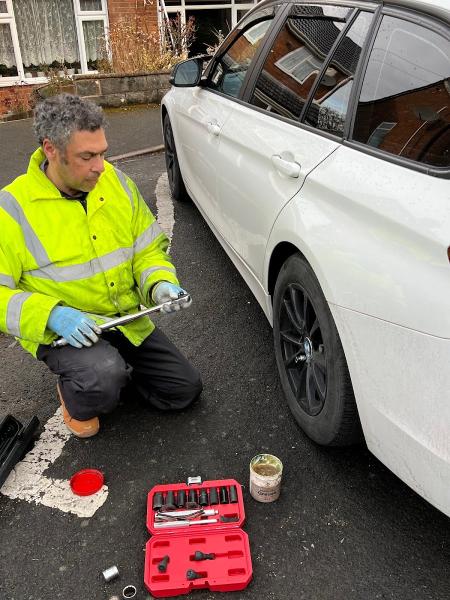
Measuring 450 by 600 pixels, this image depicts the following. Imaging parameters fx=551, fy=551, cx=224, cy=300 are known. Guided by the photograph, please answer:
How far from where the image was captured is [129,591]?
73.7 inches

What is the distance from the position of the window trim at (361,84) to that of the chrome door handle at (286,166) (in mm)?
224

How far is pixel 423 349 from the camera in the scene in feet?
5.10


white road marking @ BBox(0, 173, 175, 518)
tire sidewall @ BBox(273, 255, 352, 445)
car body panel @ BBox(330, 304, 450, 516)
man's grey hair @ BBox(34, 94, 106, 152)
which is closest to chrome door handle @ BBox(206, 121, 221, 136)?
man's grey hair @ BBox(34, 94, 106, 152)

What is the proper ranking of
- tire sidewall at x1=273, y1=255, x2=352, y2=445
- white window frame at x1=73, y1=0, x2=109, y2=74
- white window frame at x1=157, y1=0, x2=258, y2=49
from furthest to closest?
white window frame at x1=157, y1=0, x2=258, y2=49 → white window frame at x1=73, y1=0, x2=109, y2=74 → tire sidewall at x1=273, y1=255, x2=352, y2=445

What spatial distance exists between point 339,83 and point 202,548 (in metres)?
1.85

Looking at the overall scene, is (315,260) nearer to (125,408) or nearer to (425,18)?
(425,18)

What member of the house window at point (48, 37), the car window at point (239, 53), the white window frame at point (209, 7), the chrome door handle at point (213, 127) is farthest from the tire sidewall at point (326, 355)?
the white window frame at point (209, 7)

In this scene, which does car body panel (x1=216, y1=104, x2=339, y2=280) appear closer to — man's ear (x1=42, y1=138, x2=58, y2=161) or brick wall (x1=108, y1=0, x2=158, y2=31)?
man's ear (x1=42, y1=138, x2=58, y2=161)

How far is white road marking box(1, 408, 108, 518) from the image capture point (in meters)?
2.22

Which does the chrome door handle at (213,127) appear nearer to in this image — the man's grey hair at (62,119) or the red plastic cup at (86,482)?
the man's grey hair at (62,119)

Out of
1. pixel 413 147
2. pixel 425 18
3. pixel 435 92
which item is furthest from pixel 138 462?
pixel 425 18

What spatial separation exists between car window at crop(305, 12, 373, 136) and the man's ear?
107cm

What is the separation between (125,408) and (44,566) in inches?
35.4

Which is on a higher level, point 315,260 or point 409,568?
point 315,260
